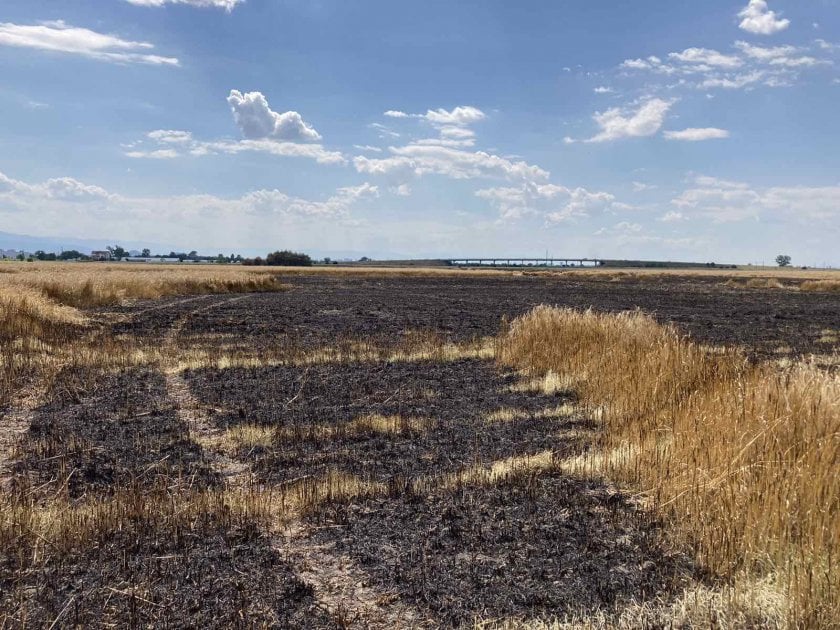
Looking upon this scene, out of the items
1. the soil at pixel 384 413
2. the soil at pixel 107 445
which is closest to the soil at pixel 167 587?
the soil at pixel 107 445

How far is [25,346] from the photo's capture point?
1441 cm

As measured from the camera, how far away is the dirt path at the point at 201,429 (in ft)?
22.7

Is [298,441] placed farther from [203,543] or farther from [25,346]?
[25,346]

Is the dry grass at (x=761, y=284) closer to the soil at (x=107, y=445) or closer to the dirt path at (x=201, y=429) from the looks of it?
the dirt path at (x=201, y=429)

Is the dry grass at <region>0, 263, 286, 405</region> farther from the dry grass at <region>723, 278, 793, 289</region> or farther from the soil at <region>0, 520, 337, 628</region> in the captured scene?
the dry grass at <region>723, 278, 793, 289</region>

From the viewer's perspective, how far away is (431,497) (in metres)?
5.94

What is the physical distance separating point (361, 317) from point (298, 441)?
17677mm

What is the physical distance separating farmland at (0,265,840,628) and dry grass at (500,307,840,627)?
0.09 ft

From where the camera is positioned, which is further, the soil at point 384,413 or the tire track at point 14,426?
the soil at point 384,413

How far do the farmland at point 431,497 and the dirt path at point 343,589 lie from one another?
2 cm

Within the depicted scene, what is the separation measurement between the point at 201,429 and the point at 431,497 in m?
4.33

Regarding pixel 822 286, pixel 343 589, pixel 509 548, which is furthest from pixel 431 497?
pixel 822 286

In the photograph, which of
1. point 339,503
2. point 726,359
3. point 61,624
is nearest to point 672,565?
point 339,503

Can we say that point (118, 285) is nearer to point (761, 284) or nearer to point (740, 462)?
point (740, 462)
